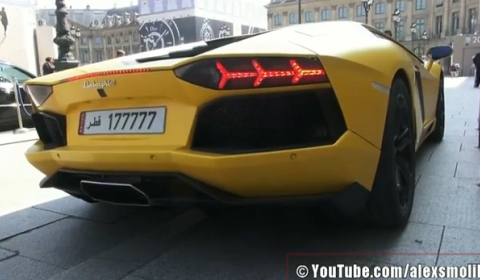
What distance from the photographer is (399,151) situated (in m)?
2.34

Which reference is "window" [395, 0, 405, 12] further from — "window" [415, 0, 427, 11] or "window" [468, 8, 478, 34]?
"window" [468, 8, 478, 34]

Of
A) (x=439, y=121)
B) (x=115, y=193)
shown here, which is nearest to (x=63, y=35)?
(x=439, y=121)

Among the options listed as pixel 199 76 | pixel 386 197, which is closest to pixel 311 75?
pixel 199 76

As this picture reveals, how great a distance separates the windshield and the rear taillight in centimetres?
724

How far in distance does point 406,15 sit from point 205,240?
272 ft

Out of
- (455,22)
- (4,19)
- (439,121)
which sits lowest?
(439,121)

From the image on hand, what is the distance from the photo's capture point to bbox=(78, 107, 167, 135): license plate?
192 centimetres

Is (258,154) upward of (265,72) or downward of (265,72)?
downward

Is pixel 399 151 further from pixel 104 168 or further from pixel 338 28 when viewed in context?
pixel 104 168

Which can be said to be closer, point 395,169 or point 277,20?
point 395,169

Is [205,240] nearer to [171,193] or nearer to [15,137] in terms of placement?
[171,193]

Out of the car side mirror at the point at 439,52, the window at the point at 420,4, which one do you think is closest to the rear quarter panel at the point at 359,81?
the car side mirror at the point at 439,52

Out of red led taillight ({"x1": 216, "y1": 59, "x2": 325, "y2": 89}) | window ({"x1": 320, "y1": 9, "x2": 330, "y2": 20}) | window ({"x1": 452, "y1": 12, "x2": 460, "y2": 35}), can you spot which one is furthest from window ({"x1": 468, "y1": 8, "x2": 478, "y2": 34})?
red led taillight ({"x1": 216, "y1": 59, "x2": 325, "y2": 89})

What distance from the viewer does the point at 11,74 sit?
7.90 meters
